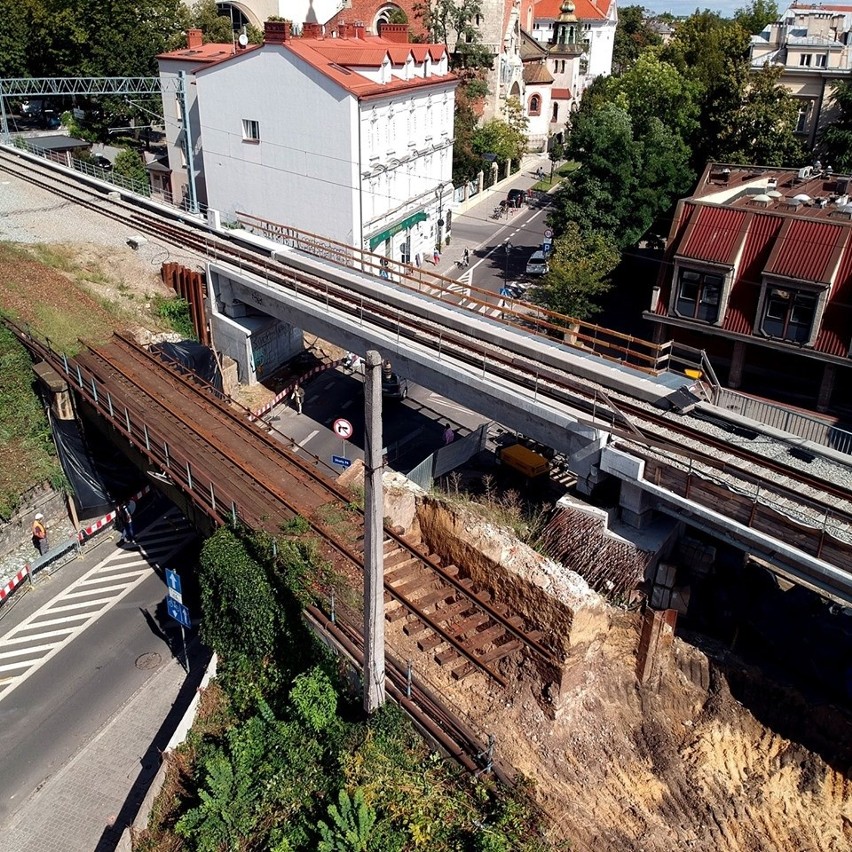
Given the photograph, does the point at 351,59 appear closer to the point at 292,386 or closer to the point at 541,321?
the point at 292,386

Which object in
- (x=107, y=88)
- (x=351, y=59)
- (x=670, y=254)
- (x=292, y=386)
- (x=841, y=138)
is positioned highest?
(x=351, y=59)

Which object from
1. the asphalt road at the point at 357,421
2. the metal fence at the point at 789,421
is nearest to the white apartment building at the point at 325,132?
the asphalt road at the point at 357,421

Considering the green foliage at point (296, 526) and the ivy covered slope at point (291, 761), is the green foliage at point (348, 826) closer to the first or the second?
the ivy covered slope at point (291, 761)

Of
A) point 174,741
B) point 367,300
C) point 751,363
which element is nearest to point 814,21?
point 751,363

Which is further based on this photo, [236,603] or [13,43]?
[13,43]

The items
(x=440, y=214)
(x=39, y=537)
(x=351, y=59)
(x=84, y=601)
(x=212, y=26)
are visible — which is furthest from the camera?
(x=212, y=26)

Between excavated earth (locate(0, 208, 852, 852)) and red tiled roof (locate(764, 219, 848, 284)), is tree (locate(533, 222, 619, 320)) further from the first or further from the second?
excavated earth (locate(0, 208, 852, 852))

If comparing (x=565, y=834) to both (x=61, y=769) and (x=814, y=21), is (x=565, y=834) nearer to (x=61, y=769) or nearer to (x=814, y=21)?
(x=61, y=769)

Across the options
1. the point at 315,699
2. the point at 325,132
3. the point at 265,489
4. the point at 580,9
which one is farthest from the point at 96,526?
the point at 580,9
